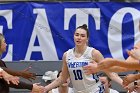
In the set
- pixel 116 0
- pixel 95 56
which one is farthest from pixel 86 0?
pixel 95 56

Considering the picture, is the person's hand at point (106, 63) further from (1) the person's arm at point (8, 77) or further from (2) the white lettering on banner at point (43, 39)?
(2) the white lettering on banner at point (43, 39)

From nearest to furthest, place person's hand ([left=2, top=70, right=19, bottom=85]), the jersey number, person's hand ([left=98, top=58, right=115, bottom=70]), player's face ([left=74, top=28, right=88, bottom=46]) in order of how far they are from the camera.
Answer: person's hand ([left=98, top=58, right=115, bottom=70]) < person's hand ([left=2, top=70, right=19, bottom=85]) < the jersey number < player's face ([left=74, top=28, right=88, bottom=46])

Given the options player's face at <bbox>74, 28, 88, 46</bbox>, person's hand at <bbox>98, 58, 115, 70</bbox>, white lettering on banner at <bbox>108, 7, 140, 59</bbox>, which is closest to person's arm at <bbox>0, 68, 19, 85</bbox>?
player's face at <bbox>74, 28, 88, 46</bbox>

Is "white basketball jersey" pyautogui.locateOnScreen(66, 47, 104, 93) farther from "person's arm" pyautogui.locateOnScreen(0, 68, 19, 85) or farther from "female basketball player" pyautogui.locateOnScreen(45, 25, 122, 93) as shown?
"person's arm" pyautogui.locateOnScreen(0, 68, 19, 85)

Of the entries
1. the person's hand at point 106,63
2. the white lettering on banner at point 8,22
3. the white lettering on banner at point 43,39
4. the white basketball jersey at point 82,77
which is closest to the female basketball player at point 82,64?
the white basketball jersey at point 82,77

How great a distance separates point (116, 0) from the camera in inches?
Answer: 391

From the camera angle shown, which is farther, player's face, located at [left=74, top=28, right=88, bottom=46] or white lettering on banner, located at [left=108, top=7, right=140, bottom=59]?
Answer: white lettering on banner, located at [left=108, top=7, right=140, bottom=59]

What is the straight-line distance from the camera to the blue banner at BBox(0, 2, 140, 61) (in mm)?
9359

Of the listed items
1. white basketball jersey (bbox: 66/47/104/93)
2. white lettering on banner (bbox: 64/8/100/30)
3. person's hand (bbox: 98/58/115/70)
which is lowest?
white basketball jersey (bbox: 66/47/104/93)

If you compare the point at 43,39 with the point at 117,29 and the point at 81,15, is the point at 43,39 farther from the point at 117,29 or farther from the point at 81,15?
the point at 117,29

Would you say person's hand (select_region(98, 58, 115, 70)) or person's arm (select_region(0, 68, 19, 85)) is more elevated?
person's hand (select_region(98, 58, 115, 70))

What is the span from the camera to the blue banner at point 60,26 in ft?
30.7

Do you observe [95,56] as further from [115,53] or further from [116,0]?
[116,0]

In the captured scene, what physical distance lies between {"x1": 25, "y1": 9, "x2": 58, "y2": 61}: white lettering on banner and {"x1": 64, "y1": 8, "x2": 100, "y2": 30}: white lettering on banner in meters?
0.41
